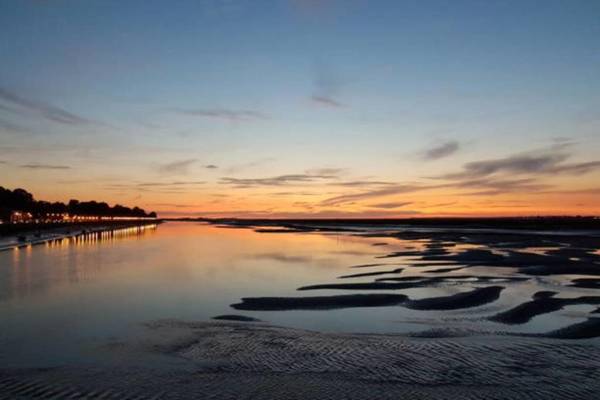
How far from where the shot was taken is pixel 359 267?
31.9 m

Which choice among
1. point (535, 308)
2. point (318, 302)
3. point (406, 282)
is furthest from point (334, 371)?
point (406, 282)

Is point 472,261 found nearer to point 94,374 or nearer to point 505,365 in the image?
point 505,365

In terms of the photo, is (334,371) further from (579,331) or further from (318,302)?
(318,302)

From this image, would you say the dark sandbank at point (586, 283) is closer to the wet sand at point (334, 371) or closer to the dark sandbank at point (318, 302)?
the dark sandbank at point (318, 302)

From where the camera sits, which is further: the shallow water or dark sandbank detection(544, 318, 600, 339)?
the shallow water

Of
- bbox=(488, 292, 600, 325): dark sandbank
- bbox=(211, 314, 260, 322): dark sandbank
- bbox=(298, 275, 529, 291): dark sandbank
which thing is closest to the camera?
bbox=(488, 292, 600, 325): dark sandbank

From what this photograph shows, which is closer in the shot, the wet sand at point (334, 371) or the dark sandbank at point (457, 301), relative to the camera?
the wet sand at point (334, 371)

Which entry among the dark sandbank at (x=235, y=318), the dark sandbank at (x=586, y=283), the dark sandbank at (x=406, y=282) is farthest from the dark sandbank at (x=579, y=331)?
the dark sandbank at (x=235, y=318)

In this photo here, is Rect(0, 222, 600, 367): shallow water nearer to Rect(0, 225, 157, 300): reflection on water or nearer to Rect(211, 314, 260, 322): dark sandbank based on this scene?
Rect(0, 225, 157, 300): reflection on water

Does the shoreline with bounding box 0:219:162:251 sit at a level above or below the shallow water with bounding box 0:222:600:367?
above

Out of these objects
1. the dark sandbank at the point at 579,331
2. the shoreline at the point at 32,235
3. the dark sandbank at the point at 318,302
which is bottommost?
the dark sandbank at the point at 579,331

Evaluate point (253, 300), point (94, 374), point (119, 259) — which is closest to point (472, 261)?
point (253, 300)

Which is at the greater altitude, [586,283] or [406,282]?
[406,282]

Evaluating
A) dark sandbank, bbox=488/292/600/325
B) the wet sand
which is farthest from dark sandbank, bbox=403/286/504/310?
the wet sand
